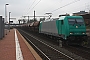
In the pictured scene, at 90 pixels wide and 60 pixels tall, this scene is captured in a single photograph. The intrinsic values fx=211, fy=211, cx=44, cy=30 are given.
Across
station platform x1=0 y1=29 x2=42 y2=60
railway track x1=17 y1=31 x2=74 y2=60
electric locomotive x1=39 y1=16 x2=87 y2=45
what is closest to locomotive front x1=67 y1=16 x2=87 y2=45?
electric locomotive x1=39 y1=16 x2=87 y2=45

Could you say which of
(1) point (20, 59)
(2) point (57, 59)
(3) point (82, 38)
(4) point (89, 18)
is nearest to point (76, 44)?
(3) point (82, 38)

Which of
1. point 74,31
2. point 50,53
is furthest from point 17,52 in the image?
point 74,31

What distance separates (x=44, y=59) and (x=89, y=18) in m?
26.4

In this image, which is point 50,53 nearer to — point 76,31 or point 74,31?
point 74,31

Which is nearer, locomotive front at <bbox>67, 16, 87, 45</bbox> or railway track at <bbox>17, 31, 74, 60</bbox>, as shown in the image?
railway track at <bbox>17, 31, 74, 60</bbox>

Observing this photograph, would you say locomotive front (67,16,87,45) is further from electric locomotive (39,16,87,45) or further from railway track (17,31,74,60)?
railway track (17,31,74,60)

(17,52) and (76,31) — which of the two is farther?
(76,31)

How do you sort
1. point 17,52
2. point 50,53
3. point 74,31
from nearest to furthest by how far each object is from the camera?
point 17,52 → point 50,53 → point 74,31

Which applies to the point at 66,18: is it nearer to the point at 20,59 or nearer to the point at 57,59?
the point at 57,59

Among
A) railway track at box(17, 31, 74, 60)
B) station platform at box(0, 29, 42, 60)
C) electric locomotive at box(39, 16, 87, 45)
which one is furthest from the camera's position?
electric locomotive at box(39, 16, 87, 45)

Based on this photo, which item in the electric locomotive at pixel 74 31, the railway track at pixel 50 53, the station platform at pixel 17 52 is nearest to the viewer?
the station platform at pixel 17 52

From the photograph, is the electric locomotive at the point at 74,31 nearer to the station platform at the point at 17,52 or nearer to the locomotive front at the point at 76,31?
the locomotive front at the point at 76,31

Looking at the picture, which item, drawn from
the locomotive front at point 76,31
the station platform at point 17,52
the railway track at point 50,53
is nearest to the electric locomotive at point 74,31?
the locomotive front at point 76,31

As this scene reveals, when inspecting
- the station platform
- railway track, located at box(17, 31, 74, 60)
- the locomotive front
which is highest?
the locomotive front
